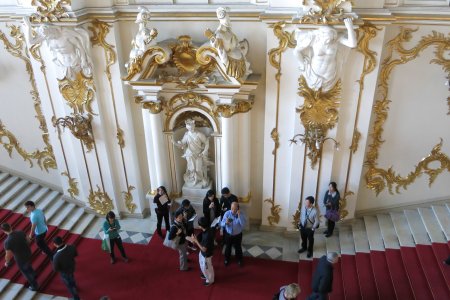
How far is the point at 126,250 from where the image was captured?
7.48 m

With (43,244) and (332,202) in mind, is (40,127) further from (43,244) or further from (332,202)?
(332,202)

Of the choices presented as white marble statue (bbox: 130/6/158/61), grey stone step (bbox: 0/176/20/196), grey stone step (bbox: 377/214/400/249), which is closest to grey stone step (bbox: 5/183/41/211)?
grey stone step (bbox: 0/176/20/196)

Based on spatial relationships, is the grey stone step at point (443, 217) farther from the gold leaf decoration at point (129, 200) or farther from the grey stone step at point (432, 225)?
the gold leaf decoration at point (129, 200)

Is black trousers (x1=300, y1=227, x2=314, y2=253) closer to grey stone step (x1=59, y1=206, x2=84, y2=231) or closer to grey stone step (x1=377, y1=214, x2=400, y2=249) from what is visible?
grey stone step (x1=377, y1=214, x2=400, y2=249)

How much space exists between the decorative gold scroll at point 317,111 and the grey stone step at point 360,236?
1711 millimetres

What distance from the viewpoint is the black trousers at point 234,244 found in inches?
264

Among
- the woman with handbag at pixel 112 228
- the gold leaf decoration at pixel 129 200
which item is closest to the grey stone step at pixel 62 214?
the gold leaf decoration at pixel 129 200

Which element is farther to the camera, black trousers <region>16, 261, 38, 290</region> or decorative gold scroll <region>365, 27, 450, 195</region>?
black trousers <region>16, 261, 38, 290</region>

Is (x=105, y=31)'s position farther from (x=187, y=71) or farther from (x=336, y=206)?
(x=336, y=206)

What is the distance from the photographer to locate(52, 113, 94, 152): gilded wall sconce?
7141 mm

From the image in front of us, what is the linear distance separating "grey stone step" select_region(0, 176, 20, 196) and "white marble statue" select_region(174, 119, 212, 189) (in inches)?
157

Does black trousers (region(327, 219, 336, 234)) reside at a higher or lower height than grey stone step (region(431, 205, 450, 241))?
lower

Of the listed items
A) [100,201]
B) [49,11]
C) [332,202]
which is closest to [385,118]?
[332,202]

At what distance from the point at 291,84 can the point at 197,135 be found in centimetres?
193
